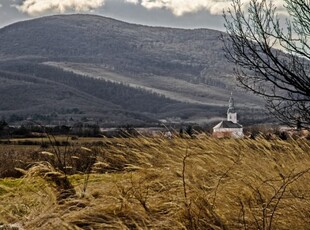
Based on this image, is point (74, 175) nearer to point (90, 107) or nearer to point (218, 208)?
point (218, 208)

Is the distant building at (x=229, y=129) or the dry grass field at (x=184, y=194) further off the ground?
the dry grass field at (x=184, y=194)

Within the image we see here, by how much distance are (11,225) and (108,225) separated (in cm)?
111

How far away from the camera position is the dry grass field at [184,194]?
191 inches

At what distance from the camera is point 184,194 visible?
5.08 metres

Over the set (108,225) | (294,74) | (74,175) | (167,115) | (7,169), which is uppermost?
(294,74)

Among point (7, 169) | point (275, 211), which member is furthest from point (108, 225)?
point (7, 169)

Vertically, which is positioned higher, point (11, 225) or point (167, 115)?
point (11, 225)

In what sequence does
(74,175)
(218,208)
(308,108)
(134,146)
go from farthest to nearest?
(308,108), (74,175), (134,146), (218,208)

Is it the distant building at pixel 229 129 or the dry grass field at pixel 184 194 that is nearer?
the dry grass field at pixel 184 194

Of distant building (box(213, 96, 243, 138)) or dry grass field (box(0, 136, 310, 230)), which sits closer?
dry grass field (box(0, 136, 310, 230))

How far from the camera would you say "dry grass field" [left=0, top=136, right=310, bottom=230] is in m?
4.85

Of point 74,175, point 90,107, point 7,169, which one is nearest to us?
point 74,175

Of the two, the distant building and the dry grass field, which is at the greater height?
the dry grass field

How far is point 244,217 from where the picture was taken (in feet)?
15.6
